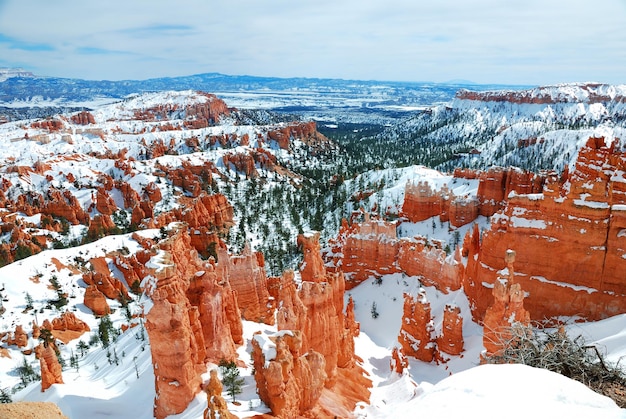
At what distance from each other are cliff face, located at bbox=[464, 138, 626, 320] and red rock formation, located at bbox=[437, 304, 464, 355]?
2.45 meters

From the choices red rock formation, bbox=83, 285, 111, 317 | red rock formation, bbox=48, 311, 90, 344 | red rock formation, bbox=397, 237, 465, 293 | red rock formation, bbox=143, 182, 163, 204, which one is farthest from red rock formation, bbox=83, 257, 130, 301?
red rock formation, bbox=143, 182, 163, 204

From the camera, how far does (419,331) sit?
2212 cm

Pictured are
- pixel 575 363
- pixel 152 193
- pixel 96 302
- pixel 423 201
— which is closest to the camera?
pixel 575 363

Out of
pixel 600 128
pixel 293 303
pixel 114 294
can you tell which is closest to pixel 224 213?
pixel 114 294

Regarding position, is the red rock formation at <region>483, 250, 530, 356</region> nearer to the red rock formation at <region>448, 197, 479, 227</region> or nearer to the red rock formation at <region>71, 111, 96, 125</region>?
the red rock formation at <region>448, 197, 479, 227</region>

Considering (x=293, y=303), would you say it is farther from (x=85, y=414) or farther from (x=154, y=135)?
(x=154, y=135)

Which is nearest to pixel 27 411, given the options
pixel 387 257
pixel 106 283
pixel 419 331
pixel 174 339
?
pixel 174 339

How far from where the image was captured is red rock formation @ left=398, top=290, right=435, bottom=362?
21.9m

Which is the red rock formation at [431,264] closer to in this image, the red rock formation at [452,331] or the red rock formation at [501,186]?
the red rock formation at [452,331]

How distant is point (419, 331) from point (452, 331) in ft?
6.43

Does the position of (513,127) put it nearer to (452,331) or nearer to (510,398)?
(452,331)

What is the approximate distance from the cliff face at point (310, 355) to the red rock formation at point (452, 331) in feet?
16.4

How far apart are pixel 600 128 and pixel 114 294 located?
12965 centimetres

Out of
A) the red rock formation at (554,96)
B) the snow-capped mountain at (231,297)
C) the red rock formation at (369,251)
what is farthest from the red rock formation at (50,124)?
the red rock formation at (554,96)
